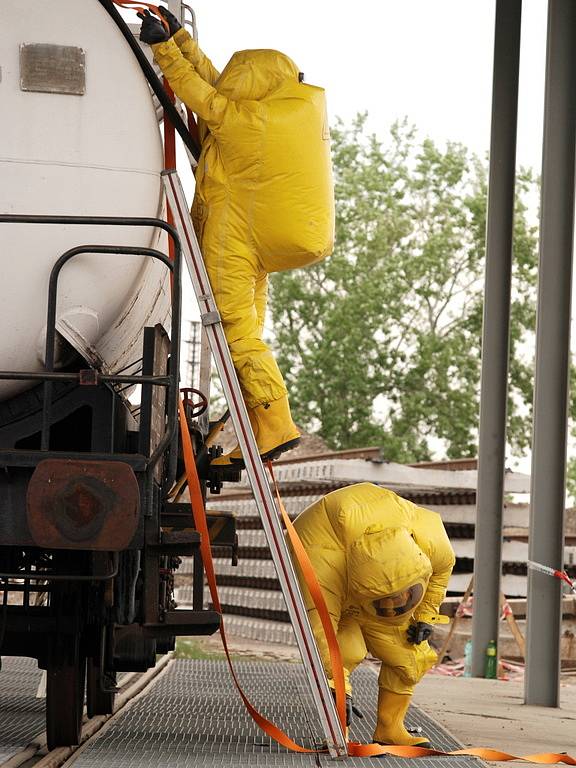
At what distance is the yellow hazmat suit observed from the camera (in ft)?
17.8

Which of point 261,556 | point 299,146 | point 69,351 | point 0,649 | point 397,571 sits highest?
point 299,146

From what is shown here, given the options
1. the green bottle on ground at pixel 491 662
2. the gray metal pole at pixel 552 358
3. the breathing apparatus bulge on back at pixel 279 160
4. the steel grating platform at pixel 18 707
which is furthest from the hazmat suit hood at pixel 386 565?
the green bottle on ground at pixel 491 662

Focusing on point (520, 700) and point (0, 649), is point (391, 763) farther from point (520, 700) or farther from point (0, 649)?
point (520, 700)

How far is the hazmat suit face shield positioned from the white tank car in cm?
178

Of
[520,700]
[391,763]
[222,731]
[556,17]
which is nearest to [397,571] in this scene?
[391,763]

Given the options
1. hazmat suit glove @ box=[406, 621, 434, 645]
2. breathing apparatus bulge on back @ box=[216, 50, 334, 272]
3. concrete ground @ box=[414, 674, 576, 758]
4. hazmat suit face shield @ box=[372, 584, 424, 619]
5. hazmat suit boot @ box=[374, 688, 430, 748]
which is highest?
breathing apparatus bulge on back @ box=[216, 50, 334, 272]

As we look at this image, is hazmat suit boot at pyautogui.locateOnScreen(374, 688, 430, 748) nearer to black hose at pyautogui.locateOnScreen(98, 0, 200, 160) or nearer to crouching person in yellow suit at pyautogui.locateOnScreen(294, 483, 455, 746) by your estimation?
crouching person in yellow suit at pyautogui.locateOnScreen(294, 483, 455, 746)

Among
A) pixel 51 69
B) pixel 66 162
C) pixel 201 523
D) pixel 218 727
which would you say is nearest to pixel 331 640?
pixel 201 523

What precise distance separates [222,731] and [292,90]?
10.7ft

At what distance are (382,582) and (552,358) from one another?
4.50 metres

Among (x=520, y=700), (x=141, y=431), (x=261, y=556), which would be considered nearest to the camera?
(x=141, y=431)

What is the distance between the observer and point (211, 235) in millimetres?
5555

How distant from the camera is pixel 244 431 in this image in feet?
17.8

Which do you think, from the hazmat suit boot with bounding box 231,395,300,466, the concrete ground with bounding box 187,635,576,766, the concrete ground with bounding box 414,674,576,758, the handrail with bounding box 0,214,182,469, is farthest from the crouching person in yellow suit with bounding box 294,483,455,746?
the handrail with bounding box 0,214,182,469
